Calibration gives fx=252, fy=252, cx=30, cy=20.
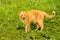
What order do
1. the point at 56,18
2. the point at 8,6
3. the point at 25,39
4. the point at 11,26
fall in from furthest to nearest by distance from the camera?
the point at 8,6 < the point at 56,18 < the point at 11,26 < the point at 25,39

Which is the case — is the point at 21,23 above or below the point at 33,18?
below

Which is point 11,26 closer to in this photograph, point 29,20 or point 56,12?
point 29,20

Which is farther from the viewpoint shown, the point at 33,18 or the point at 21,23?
the point at 21,23

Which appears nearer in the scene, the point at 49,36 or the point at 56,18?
the point at 49,36

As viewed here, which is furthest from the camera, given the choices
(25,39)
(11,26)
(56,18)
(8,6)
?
(8,6)

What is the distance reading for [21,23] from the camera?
7832 mm

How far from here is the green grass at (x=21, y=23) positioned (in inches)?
290

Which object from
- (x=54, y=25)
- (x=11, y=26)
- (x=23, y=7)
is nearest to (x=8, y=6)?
(x=23, y=7)

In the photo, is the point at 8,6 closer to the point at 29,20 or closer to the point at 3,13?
the point at 3,13

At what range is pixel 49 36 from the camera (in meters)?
7.35

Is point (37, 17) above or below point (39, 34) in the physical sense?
above

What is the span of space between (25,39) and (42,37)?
1.65 ft

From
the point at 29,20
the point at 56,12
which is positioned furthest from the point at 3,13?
the point at 56,12

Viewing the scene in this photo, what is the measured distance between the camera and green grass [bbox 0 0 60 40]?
7356 millimetres
